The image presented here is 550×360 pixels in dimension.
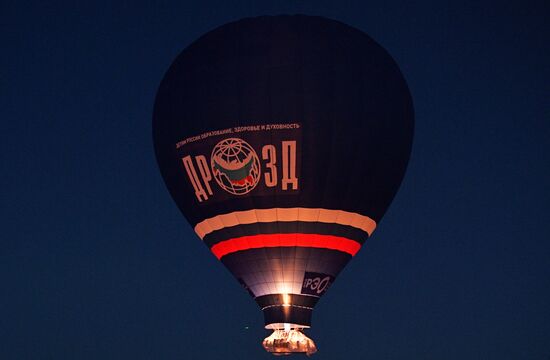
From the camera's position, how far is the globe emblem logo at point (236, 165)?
113ft

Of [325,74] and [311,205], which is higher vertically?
[325,74]

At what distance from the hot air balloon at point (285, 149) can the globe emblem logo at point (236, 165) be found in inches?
0.9

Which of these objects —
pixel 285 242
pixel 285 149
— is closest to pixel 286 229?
pixel 285 242

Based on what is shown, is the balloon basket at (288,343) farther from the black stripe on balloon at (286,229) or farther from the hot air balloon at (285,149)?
the black stripe on balloon at (286,229)

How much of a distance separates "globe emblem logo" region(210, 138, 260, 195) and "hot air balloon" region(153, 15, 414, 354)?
22 mm

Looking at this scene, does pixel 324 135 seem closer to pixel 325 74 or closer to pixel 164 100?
pixel 325 74

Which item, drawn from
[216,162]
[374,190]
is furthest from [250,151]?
[374,190]

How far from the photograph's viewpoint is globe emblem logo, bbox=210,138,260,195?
3444 cm

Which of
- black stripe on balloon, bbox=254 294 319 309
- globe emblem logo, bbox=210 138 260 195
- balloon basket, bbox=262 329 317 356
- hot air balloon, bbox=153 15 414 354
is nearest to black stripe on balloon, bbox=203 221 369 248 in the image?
hot air balloon, bbox=153 15 414 354

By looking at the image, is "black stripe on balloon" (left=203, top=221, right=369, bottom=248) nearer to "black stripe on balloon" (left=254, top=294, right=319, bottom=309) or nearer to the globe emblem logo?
the globe emblem logo

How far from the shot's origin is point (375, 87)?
35062mm

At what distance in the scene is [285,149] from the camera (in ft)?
113

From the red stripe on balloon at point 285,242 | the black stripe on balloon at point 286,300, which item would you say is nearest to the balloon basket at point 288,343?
the black stripe on balloon at point 286,300

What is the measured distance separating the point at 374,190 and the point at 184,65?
523 centimetres
